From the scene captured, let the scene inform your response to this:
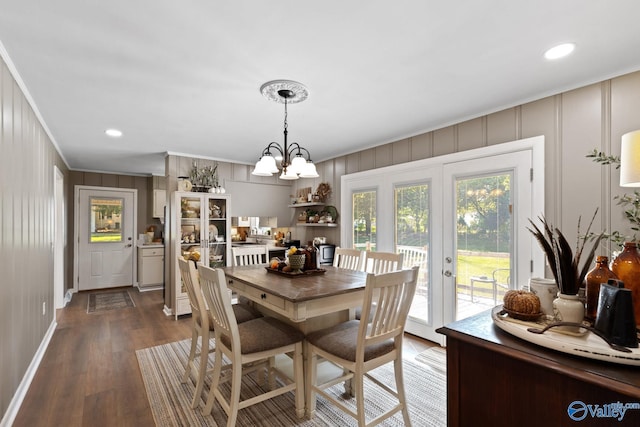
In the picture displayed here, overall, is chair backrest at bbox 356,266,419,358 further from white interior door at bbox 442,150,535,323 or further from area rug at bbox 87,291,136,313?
area rug at bbox 87,291,136,313

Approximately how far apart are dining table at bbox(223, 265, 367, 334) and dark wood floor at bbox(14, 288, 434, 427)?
1059 millimetres

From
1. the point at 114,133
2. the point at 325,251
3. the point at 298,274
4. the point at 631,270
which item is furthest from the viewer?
the point at 325,251

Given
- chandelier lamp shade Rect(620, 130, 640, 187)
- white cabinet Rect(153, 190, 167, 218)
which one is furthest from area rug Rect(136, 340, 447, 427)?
white cabinet Rect(153, 190, 167, 218)

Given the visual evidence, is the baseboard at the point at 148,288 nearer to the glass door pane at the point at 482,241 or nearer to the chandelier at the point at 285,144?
the chandelier at the point at 285,144

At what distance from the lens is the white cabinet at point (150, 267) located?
5785mm

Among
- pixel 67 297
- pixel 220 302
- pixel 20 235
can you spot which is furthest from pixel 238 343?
pixel 67 297

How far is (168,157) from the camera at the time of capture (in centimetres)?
436

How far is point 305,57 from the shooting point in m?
1.90

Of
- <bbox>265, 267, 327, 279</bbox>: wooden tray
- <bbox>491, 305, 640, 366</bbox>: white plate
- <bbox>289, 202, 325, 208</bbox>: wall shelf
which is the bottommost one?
<bbox>265, 267, 327, 279</bbox>: wooden tray

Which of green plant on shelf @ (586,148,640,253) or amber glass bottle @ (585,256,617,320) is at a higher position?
green plant on shelf @ (586,148,640,253)

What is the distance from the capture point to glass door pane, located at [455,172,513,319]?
2760mm

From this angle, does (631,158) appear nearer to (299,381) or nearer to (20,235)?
(299,381)

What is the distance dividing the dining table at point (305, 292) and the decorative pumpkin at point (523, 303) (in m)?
1.00

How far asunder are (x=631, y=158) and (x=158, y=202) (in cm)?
654
